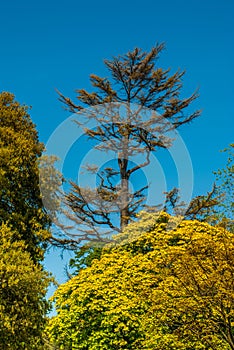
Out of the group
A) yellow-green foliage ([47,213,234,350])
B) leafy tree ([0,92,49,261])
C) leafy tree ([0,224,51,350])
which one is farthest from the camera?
leafy tree ([0,92,49,261])

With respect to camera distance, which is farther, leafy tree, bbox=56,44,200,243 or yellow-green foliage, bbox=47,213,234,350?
leafy tree, bbox=56,44,200,243

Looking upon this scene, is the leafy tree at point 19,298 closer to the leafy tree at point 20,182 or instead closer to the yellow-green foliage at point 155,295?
the yellow-green foliage at point 155,295

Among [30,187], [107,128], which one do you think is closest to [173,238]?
[30,187]

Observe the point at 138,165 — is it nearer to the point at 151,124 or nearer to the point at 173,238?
the point at 151,124

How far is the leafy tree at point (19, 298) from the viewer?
14992 millimetres

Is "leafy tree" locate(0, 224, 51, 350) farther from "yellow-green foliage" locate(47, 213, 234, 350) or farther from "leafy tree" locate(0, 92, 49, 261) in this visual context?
"leafy tree" locate(0, 92, 49, 261)

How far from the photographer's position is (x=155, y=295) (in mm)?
13133

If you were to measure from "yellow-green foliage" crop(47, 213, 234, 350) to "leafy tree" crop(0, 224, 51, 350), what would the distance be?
2.15ft

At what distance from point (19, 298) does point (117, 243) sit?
5177 millimetres

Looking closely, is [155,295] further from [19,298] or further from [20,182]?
[20,182]

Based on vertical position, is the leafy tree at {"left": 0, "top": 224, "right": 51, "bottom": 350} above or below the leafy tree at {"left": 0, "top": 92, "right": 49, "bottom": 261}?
below

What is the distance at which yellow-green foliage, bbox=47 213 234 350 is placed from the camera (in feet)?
38.4

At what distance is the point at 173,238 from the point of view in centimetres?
1819

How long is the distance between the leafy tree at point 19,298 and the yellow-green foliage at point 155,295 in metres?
0.66
